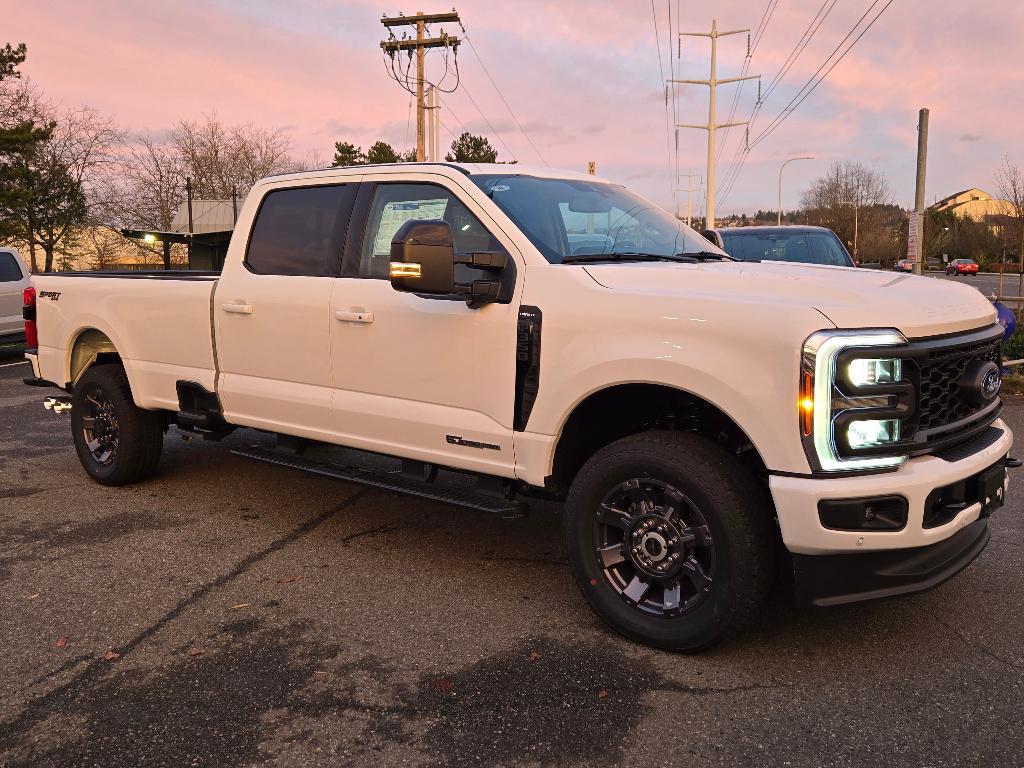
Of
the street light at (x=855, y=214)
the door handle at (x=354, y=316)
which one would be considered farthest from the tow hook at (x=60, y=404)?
the street light at (x=855, y=214)

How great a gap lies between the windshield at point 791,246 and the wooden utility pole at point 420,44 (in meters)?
17.7

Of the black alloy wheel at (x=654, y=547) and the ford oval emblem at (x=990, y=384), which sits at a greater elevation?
the ford oval emblem at (x=990, y=384)

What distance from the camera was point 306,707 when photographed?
3037mm

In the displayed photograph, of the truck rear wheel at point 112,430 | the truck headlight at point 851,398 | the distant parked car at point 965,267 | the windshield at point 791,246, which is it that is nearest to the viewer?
the truck headlight at point 851,398

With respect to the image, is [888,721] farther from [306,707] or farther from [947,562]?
[306,707]

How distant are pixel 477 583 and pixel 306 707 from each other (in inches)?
52.3

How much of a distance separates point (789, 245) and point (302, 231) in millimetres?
7424

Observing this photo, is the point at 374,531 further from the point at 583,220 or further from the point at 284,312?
the point at 583,220

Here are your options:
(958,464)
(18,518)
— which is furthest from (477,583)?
(18,518)

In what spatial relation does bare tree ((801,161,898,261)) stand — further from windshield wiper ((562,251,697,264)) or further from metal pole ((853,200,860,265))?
windshield wiper ((562,251,697,264))

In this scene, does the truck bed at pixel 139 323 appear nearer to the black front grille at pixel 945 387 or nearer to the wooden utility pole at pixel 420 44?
the black front grille at pixel 945 387

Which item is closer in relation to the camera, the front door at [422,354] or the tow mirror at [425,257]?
the tow mirror at [425,257]

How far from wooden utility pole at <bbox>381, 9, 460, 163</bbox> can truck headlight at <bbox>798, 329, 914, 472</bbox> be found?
25.0 m

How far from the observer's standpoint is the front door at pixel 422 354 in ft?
12.6
